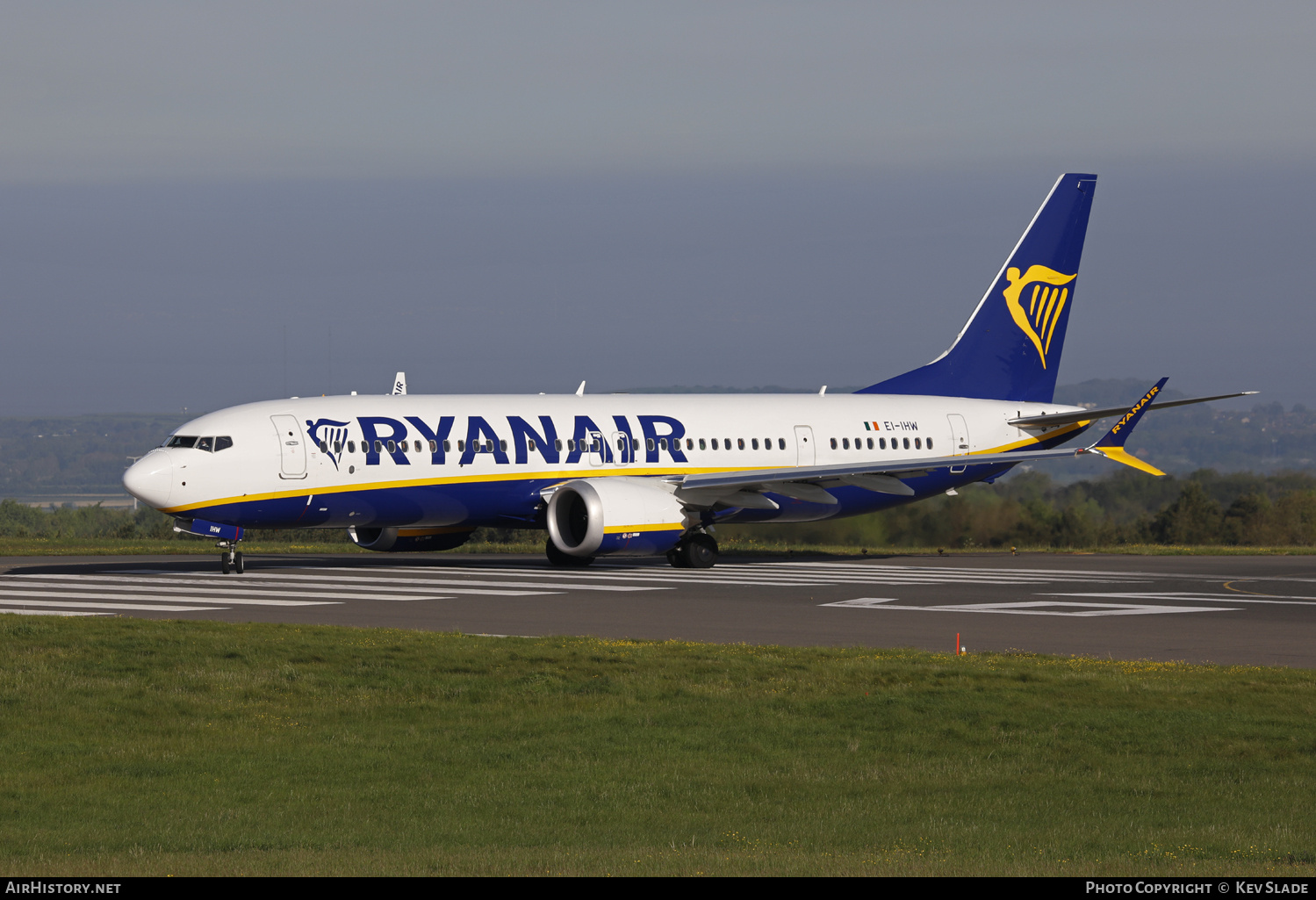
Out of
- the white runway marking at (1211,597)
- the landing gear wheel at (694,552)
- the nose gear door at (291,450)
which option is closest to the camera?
the white runway marking at (1211,597)

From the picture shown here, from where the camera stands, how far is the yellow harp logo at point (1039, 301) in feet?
148

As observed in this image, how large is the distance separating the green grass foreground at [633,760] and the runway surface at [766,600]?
3046 millimetres

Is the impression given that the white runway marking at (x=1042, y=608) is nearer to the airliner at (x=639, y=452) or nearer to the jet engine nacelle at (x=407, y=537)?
the airliner at (x=639, y=452)

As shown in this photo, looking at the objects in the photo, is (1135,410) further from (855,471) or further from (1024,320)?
(1024,320)

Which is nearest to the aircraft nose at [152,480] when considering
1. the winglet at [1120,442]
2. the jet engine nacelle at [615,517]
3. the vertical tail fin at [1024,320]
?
the jet engine nacelle at [615,517]

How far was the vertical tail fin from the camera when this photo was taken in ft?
146

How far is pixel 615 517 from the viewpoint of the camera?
112 ft

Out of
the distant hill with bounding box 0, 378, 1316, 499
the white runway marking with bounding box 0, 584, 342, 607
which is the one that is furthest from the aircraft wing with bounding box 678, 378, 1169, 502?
the distant hill with bounding box 0, 378, 1316, 499

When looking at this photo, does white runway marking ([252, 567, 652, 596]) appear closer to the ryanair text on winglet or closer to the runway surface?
the runway surface

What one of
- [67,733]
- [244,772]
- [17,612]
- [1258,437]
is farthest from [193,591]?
[1258,437]

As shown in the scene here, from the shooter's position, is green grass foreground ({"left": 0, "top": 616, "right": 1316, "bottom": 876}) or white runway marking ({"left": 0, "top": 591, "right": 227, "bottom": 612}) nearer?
green grass foreground ({"left": 0, "top": 616, "right": 1316, "bottom": 876})

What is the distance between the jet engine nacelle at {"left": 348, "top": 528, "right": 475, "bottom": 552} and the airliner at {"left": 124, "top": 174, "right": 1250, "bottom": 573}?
5 cm

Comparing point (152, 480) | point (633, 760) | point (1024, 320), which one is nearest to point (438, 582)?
point (152, 480)

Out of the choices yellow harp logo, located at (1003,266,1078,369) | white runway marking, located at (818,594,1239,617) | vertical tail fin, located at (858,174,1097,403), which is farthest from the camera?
yellow harp logo, located at (1003,266,1078,369)
